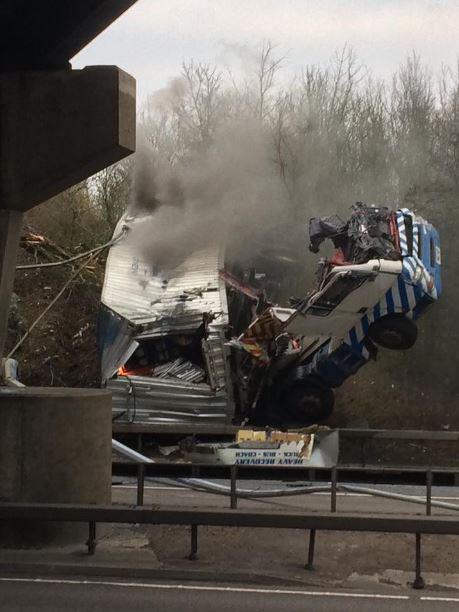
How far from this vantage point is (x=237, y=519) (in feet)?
26.5

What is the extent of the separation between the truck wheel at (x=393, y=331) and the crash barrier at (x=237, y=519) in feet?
34.6

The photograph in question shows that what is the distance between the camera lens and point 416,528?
7895mm

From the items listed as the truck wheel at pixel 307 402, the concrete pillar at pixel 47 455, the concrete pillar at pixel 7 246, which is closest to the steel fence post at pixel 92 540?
the concrete pillar at pixel 47 455

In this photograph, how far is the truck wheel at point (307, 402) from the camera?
19.7 metres

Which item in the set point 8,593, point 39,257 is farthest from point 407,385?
point 8,593

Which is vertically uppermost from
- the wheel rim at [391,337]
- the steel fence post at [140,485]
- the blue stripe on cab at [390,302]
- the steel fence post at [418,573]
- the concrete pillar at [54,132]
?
the concrete pillar at [54,132]

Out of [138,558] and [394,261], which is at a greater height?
[394,261]

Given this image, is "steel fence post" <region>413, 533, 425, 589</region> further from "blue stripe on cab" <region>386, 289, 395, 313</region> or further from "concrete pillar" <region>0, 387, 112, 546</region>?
"blue stripe on cab" <region>386, 289, 395, 313</region>

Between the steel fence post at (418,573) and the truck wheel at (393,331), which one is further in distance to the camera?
the truck wheel at (393,331)

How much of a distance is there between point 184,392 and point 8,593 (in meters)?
11.5

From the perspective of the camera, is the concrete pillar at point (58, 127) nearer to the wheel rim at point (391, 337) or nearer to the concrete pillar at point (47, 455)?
the concrete pillar at point (47, 455)

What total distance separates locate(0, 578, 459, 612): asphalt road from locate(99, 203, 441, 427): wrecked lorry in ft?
34.0

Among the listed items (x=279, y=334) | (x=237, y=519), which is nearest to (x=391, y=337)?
(x=279, y=334)

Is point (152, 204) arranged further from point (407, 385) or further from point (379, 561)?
point (379, 561)
